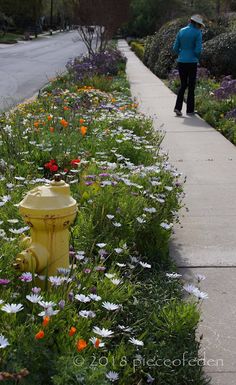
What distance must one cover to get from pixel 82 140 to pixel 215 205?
1.41 meters

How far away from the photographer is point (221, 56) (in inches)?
666

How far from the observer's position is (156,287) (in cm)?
341

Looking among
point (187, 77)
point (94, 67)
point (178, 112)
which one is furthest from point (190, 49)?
point (94, 67)

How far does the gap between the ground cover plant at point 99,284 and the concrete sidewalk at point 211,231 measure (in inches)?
6.4

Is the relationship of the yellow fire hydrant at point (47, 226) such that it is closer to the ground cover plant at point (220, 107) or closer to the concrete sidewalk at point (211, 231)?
the concrete sidewalk at point (211, 231)

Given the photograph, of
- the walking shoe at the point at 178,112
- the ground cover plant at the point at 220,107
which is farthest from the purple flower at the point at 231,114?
the walking shoe at the point at 178,112

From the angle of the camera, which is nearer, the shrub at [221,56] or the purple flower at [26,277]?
the purple flower at [26,277]

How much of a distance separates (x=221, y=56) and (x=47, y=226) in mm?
15011

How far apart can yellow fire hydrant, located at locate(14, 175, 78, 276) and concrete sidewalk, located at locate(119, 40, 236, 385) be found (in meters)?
0.87

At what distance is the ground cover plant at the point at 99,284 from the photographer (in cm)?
218

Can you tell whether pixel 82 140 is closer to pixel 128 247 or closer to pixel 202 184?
pixel 202 184

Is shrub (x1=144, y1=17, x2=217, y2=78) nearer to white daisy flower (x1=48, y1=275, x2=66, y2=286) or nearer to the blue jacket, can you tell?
the blue jacket

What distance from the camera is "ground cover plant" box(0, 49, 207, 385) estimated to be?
2176mm

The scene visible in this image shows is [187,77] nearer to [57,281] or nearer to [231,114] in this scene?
[231,114]
